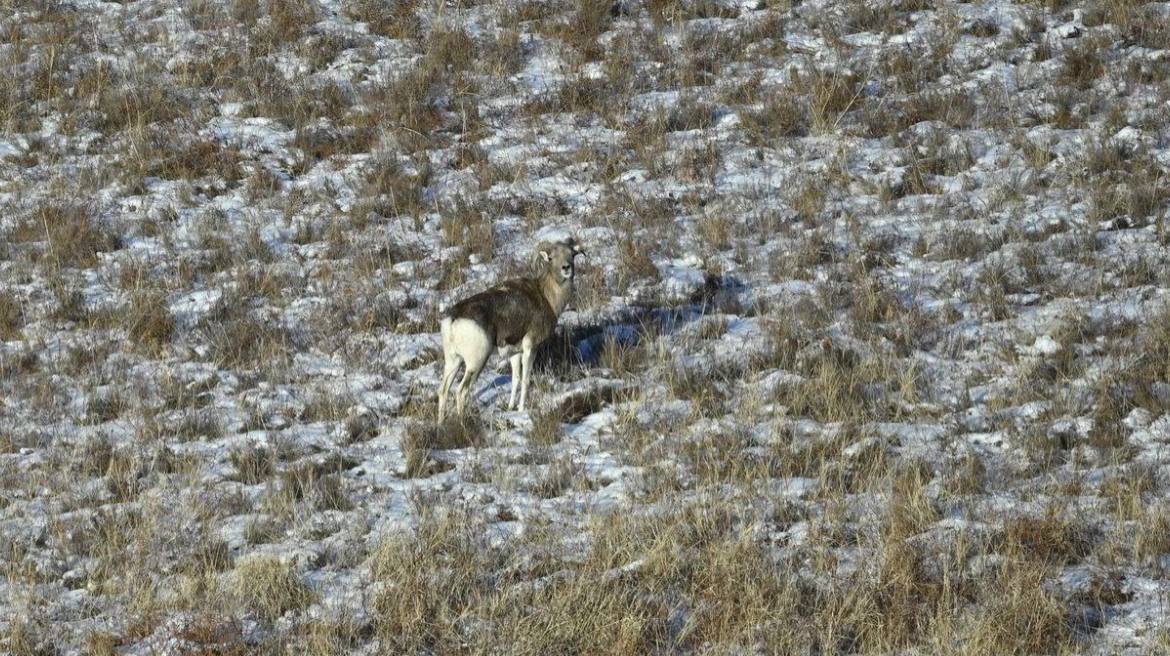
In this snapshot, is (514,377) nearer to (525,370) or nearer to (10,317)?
(525,370)

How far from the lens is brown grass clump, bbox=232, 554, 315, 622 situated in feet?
26.2

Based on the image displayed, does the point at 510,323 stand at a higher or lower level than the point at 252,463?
higher

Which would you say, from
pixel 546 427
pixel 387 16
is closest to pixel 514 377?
pixel 546 427

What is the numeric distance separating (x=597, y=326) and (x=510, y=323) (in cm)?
166

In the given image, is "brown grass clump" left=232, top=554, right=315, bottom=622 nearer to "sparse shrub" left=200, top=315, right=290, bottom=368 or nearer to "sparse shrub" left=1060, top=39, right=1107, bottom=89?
"sparse shrub" left=200, top=315, right=290, bottom=368

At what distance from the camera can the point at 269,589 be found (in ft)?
26.6

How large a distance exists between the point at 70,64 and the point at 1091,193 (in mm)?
13224

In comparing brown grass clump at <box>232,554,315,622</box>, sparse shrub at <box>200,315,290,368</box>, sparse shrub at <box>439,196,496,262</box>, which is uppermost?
sparse shrub at <box>439,196,496,262</box>

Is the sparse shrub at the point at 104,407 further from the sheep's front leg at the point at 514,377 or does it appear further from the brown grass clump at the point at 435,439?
the sheep's front leg at the point at 514,377

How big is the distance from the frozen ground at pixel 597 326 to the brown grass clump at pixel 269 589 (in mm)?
29

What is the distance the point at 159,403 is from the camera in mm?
11484

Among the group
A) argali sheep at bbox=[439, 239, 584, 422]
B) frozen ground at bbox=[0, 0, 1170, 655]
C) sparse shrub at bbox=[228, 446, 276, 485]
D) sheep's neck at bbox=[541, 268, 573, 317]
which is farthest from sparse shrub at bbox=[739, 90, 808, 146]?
sparse shrub at bbox=[228, 446, 276, 485]

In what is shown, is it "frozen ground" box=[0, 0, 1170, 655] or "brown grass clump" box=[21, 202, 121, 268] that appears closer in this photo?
"frozen ground" box=[0, 0, 1170, 655]

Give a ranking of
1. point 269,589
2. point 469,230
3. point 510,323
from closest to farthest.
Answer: point 269,589, point 510,323, point 469,230
